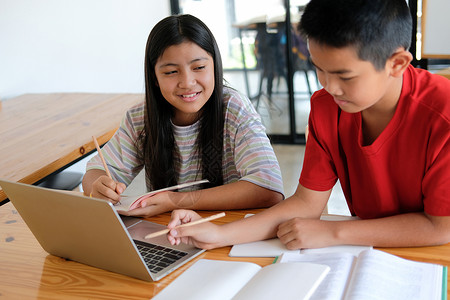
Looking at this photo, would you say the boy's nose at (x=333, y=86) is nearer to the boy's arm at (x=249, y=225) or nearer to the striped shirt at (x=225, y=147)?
the boy's arm at (x=249, y=225)

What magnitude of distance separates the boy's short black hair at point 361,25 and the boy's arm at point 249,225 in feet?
1.16

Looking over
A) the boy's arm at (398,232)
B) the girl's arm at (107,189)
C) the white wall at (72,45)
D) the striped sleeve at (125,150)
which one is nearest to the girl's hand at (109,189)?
the girl's arm at (107,189)

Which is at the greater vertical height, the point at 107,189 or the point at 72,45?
the point at 72,45

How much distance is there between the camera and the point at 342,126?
1.14 m

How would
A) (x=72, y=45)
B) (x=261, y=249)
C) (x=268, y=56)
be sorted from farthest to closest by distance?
(x=268, y=56)
(x=72, y=45)
(x=261, y=249)

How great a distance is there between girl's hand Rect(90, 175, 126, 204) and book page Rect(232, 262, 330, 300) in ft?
1.57

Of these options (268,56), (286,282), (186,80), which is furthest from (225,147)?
(268,56)

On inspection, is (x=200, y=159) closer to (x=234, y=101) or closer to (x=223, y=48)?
(x=234, y=101)

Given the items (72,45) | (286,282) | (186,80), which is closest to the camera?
(286,282)

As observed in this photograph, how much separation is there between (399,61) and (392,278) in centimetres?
40

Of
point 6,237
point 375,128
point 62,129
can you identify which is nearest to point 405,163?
point 375,128

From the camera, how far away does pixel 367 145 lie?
1.12 m

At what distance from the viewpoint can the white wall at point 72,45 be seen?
9.68 ft

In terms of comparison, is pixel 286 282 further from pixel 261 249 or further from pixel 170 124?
pixel 170 124
